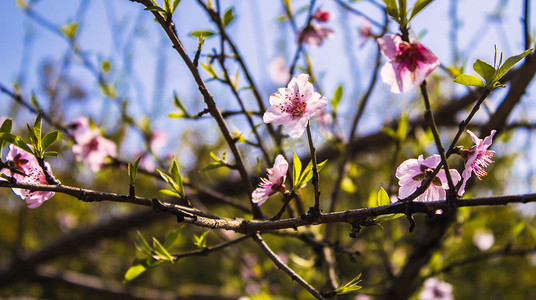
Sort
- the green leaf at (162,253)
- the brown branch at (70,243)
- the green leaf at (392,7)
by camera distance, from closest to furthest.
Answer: the green leaf at (392,7) → the green leaf at (162,253) → the brown branch at (70,243)

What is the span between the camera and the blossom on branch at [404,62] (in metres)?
0.56

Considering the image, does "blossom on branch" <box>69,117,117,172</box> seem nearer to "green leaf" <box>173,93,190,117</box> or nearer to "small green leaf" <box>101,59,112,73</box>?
"small green leaf" <box>101,59,112,73</box>

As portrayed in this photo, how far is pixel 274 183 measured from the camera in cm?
72

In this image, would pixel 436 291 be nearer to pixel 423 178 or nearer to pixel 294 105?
pixel 423 178

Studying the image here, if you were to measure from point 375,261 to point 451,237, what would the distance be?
3.50ft

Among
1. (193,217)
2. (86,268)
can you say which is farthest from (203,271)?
(193,217)

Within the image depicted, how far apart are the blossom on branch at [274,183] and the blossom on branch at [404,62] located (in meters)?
0.25

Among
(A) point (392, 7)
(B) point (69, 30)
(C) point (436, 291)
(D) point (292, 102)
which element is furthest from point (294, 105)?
(C) point (436, 291)

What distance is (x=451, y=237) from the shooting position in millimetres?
1702

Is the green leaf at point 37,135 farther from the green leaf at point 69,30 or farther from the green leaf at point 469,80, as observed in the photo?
the green leaf at point 69,30

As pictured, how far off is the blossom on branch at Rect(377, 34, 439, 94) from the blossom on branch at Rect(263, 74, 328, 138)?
0.15m

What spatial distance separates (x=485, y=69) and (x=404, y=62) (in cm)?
12

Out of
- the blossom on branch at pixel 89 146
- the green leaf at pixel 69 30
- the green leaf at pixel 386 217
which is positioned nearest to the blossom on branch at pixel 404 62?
the green leaf at pixel 386 217

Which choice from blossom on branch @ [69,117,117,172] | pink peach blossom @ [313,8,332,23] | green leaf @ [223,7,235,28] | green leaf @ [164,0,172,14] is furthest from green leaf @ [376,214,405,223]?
blossom on branch @ [69,117,117,172]
